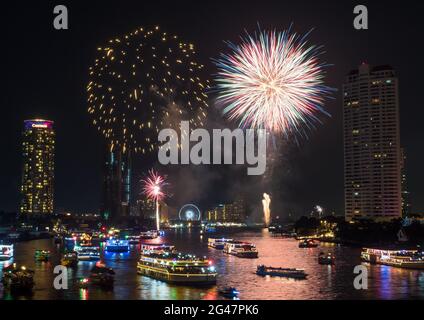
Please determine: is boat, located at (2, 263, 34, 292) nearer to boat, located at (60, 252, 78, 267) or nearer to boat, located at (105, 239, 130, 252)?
boat, located at (60, 252, 78, 267)

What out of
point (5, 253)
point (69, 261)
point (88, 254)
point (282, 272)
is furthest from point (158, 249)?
point (282, 272)

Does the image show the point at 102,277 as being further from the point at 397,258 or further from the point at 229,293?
the point at 397,258

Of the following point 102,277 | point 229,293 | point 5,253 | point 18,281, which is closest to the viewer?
point 229,293

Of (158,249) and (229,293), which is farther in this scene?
(158,249)

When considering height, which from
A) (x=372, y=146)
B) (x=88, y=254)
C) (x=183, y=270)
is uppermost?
(x=372, y=146)
